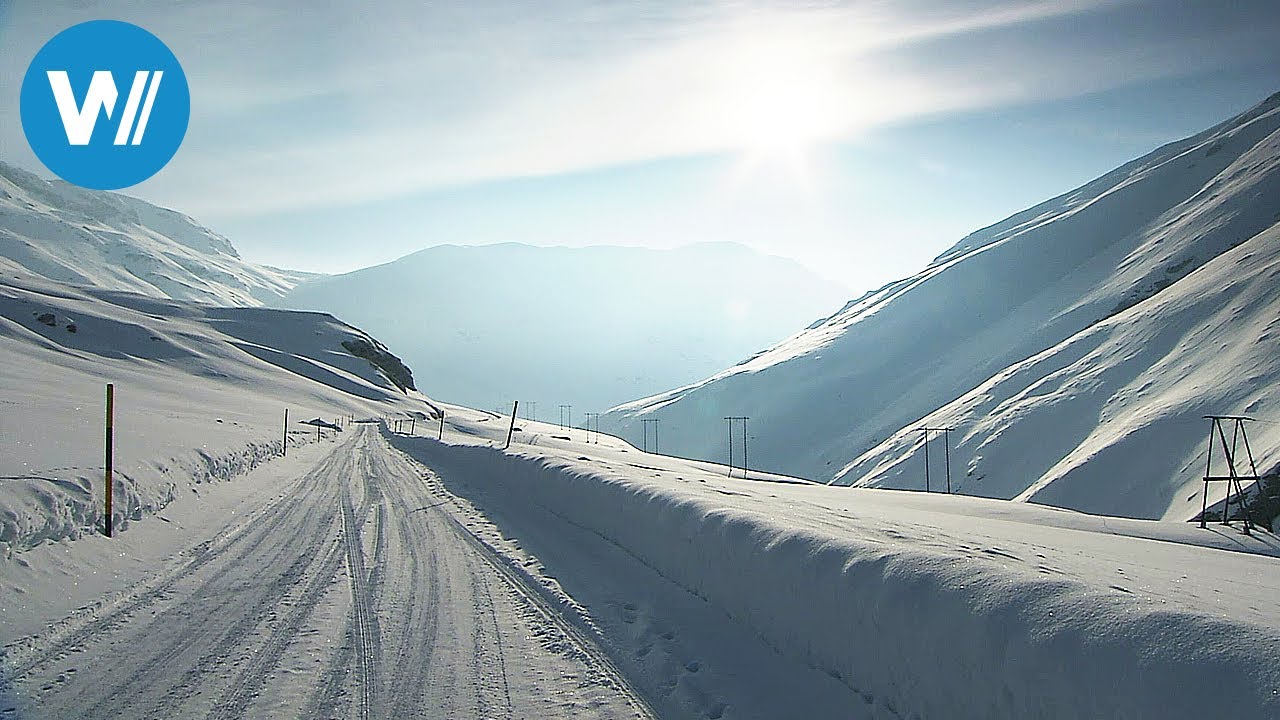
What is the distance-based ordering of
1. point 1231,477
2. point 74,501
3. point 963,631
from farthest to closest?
point 1231,477
point 74,501
point 963,631

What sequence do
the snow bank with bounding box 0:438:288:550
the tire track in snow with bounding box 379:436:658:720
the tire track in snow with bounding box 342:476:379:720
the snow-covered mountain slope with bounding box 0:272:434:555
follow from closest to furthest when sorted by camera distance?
the tire track in snow with bounding box 342:476:379:720 → the tire track in snow with bounding box 379:436:658:720 → the snow bank with bounding box 0:438:288:550 → the snow-covered mountain slope with bounding box 0:272:434:555

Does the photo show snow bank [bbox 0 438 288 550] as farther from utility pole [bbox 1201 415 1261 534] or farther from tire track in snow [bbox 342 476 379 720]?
utility pole [bbox 1201 415 1261 534]

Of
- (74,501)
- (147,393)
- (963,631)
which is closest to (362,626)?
(963,631)

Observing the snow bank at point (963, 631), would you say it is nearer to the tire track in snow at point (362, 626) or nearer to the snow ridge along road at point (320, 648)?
the snow ridge along road at point (320, 648)

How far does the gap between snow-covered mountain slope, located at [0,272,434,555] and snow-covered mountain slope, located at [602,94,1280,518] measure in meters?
50.0

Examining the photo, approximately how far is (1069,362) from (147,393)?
88.6m

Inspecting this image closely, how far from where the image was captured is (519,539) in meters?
12.8

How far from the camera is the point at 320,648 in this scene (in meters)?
7.24

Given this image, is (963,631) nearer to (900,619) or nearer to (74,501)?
(900,619)

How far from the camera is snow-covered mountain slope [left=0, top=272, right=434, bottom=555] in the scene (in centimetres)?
1155

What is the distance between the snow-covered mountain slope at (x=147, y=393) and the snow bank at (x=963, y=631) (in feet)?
27.7

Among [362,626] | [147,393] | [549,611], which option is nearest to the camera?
[362,626]

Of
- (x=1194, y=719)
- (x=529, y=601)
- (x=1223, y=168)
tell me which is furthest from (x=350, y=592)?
(x=1223, y=168)

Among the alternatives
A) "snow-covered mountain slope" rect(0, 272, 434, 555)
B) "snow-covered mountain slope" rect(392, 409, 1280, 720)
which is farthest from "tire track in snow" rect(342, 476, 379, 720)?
"snow-covered mountain slope" rect(0, 272, 434, 555)
